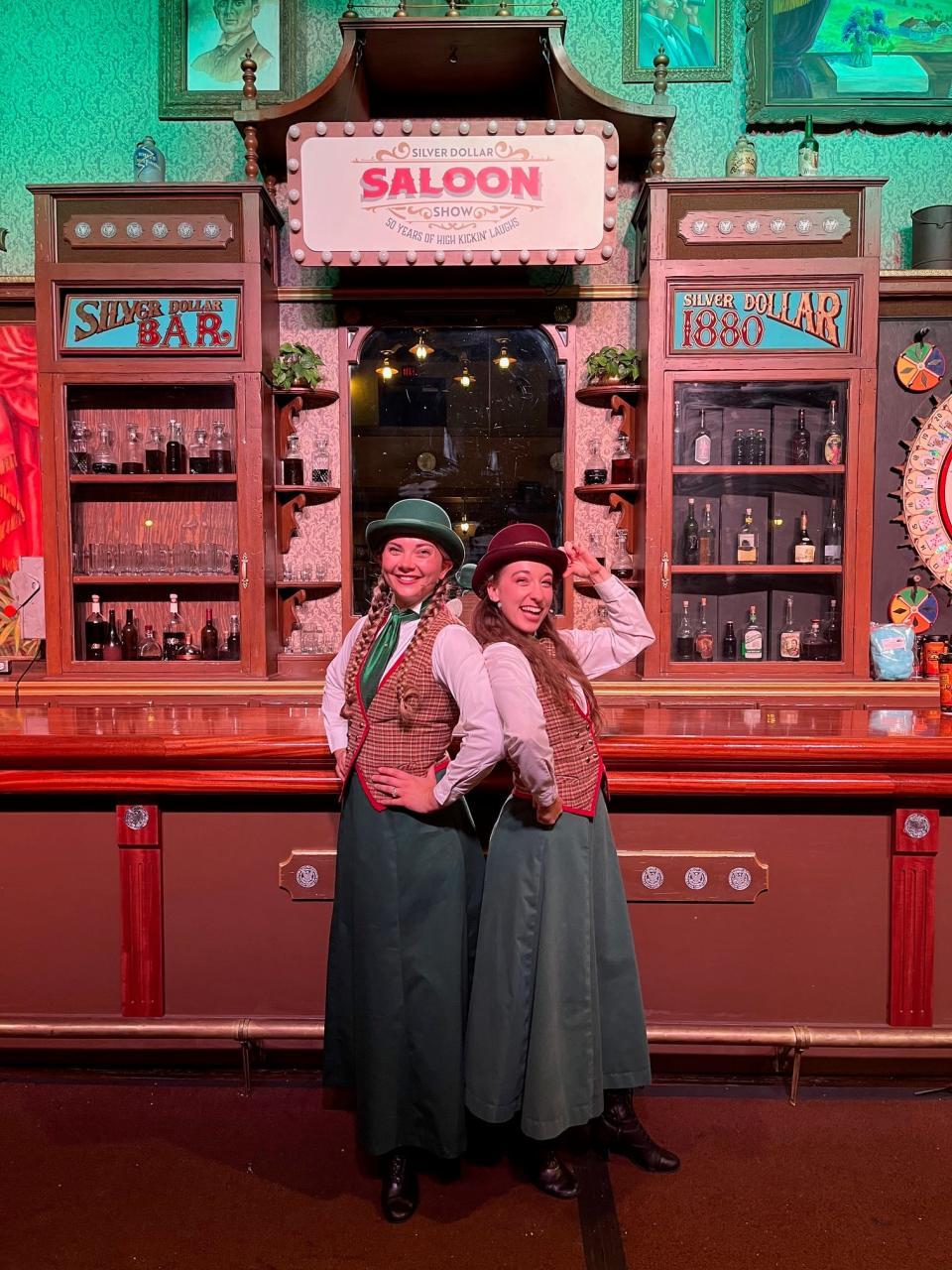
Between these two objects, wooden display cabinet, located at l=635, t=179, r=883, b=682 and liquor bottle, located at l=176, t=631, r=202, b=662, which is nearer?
wooden display cabinet, located at l=635, t=179, r=883, b=682

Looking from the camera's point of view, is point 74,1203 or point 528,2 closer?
point 74,1203

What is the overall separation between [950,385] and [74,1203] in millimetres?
4183

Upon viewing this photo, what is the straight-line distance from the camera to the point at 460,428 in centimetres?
398

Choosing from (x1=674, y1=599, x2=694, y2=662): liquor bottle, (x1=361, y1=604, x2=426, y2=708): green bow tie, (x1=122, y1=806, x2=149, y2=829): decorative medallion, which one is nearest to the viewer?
(x1=361, y1=604, x2=426, y2=708): green bow tie

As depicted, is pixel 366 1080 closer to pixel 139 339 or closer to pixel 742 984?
pixel 742 984

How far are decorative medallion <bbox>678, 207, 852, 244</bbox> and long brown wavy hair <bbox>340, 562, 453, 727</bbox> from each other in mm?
2284

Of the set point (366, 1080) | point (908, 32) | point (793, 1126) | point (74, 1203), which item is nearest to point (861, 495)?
point (908, 32)

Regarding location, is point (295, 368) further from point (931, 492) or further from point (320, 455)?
point (931, 492)

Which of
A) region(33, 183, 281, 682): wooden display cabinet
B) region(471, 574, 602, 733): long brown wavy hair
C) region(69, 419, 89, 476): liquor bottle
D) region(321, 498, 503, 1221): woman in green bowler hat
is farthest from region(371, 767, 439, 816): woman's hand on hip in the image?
region(69, 419, 89, 476): liquor bottle

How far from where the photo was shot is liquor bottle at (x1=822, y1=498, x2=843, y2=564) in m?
3.64

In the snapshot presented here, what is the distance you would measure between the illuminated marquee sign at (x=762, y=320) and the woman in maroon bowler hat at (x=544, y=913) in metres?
2.06

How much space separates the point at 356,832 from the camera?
1.83m

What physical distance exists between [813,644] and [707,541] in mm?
610

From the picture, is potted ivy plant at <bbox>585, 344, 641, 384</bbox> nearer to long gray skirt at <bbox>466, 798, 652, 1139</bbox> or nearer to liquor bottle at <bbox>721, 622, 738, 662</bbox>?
liquor bottle at <bbox>721, 622, 738, 662</bbox>
